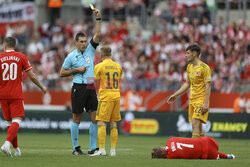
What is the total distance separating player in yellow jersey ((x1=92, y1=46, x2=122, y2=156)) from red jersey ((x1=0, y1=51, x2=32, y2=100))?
5.54 feet

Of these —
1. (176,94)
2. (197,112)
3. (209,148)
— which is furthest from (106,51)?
(209,148)

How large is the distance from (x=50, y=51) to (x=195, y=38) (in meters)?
8.05

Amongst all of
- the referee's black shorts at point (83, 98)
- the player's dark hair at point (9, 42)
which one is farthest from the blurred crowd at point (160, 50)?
the player's dark hair at point (9, 42)

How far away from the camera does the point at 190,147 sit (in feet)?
37.2

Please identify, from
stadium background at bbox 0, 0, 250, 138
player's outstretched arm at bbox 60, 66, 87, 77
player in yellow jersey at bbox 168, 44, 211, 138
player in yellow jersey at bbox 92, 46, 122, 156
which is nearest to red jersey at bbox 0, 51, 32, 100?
player's outstretched arm at bbox 60, 66, 87, 77

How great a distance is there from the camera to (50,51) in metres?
30.3

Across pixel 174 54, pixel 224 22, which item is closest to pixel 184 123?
pixel 174 54

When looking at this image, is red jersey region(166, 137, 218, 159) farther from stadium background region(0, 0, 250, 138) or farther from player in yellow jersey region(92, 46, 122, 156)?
stadium background region(0, 0, 250, 138)

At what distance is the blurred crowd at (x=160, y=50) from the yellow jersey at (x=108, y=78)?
465 inches

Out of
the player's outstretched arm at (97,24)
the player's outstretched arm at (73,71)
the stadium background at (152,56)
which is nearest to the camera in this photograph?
the player's outstretched arm at (97,24)

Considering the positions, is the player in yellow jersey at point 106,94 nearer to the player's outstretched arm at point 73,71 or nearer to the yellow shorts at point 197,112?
the player's outstretched arm at point 73,71

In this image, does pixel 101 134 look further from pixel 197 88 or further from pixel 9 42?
pixel 9 42

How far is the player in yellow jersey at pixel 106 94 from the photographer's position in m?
12.4

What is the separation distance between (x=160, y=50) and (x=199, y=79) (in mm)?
14123
